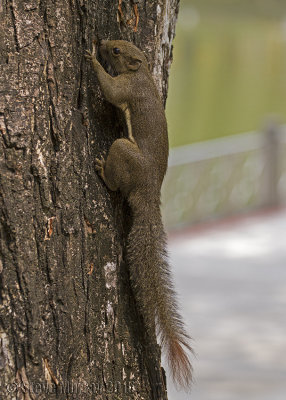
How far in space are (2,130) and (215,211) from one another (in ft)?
24.9

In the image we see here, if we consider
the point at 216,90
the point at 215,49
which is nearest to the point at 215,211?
the point at 216,90

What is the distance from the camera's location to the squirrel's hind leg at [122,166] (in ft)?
6.61

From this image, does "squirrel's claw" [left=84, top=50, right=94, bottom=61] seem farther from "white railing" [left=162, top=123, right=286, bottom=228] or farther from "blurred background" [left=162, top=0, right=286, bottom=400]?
"white railing" [left=162, top=123, right=286, bottom=228]

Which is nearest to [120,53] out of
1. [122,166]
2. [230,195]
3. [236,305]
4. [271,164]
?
[122,166]

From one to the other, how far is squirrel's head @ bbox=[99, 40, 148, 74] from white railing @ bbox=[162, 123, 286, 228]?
21.5ft

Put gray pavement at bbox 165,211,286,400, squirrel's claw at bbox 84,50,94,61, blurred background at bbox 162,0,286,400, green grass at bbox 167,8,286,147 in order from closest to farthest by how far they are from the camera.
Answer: squirrel's claw at bbox 84,50,94,61
gray pavement at bbox 165,211,286,400
blurred background at bbox 162,0,286,400
green grass at bbox 167,8,286,147

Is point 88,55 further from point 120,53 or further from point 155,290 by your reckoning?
point 155,290

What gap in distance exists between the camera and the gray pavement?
4.94m

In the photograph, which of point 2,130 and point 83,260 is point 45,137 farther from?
point 83,260

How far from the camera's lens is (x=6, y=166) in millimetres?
1802

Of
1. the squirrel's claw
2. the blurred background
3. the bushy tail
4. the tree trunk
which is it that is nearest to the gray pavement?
the blurred background

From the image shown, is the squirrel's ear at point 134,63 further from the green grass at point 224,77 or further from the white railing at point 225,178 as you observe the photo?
the green grass at point 224,77

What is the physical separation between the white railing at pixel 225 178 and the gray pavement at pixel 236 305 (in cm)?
39

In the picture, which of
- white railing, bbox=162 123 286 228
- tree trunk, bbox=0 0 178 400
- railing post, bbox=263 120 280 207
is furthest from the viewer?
railing post, bbox=263 120 280 207
